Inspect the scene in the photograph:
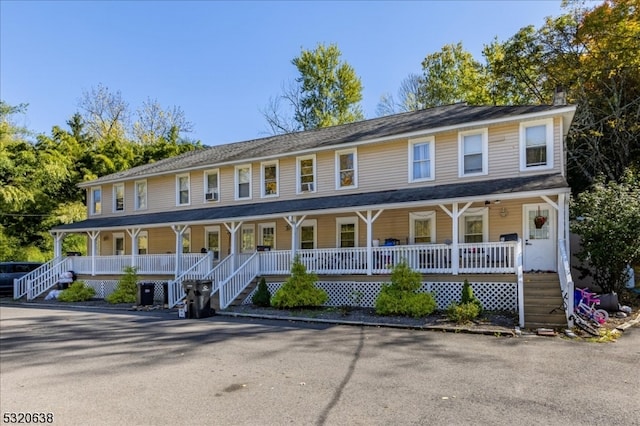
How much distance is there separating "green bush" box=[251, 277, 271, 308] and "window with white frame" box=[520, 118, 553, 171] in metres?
9.21

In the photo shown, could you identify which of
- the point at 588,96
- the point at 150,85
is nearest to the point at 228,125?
the point at 150,85

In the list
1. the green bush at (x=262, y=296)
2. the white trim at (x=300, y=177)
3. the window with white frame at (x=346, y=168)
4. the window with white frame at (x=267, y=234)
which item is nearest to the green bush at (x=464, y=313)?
the green bush at (x=262, y=296)

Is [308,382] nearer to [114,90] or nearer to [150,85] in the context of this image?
[150,85]

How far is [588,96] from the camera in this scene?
24.4 meters

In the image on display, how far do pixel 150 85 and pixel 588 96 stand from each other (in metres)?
34.1

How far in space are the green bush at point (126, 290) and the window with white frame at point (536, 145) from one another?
50.3 feet

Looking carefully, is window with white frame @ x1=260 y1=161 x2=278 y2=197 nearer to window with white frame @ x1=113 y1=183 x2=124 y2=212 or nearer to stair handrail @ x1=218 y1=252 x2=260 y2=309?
stair handrail @ x1=218 y1=252 x2=260 y2=309

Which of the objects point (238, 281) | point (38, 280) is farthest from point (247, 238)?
point (38, 280)

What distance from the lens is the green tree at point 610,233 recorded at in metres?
12.3

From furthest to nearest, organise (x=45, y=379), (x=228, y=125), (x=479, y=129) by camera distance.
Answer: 1. (x=228, y=125)
2. (x=479, y=129)
3. (x=45, y=379)

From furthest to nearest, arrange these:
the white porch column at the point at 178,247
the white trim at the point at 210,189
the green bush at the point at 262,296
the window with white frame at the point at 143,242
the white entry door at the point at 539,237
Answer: the window with white frame at the point at 143,242 < the white trim at the point at 210,189 < the white porch column at the point at 178,247 < the green bush at the point at 262,296 < the white entry door at the point at 539,237

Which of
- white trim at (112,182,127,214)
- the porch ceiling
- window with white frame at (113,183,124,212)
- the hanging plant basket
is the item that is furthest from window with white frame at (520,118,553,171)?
window with white frame at (113,183,124,212)

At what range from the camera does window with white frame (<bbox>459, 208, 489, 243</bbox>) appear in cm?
1523

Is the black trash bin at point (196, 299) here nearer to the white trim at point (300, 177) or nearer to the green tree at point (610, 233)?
the white trim at point (300, 177)
